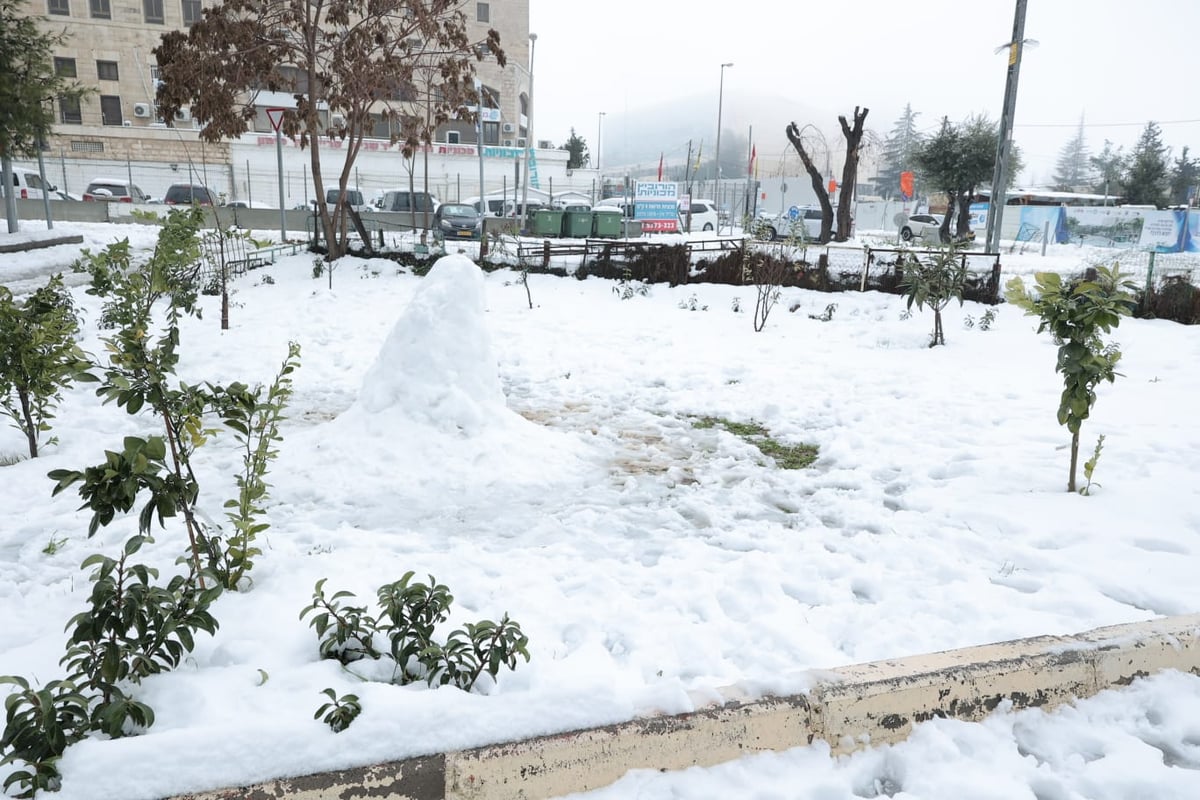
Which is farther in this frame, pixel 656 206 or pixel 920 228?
pixel 920 228

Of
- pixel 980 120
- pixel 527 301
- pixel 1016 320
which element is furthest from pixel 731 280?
pixel 980 120

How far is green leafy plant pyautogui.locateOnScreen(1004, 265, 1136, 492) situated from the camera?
5090 mm

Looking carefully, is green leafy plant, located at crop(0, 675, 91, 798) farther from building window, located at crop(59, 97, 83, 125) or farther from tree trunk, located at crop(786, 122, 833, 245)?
building window, located at crop(59, 97, 83, 125)

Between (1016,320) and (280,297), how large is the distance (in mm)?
12735

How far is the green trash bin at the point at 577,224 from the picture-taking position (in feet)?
89.7

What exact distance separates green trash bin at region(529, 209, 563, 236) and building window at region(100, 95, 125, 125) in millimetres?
32124

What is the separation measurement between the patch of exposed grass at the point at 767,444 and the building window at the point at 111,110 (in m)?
49.2

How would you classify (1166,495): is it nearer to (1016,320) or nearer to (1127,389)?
(1127,389)

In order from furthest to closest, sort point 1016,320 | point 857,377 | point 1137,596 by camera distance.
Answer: point 1016,320 → point 857,377 → point 1137,596

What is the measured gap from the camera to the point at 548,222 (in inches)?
1066

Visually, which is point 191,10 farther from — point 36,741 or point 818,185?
point 36,741

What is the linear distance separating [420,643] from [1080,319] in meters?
4.64

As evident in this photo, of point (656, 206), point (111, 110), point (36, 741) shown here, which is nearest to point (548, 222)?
point (656, 206)

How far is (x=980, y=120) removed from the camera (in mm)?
37562
